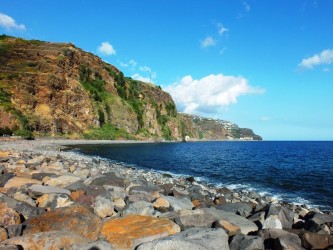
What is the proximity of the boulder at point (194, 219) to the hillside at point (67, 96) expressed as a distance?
72282 mm

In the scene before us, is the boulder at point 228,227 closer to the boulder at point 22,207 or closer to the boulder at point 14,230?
the boulder at point 14,230

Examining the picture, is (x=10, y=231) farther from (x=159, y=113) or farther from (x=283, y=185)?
(x=159, y=113)

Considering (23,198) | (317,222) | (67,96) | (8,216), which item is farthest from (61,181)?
(67,96)

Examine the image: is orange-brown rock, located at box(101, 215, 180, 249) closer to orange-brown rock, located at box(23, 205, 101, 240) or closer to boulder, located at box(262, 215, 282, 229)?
orange-brown rock, located at box(23, 205, 101, 240)

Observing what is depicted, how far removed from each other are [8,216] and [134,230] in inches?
149

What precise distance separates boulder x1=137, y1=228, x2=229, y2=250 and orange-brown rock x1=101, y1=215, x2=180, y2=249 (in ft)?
1.63

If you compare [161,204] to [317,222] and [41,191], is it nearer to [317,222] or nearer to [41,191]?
[41,191]

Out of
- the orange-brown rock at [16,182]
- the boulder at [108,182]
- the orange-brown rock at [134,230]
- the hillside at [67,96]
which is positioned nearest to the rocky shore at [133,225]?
the orange-brown rock at [134,230]

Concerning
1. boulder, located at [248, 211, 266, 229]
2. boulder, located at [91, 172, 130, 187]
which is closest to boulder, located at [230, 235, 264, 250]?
boulder, located at [248, 211, 266, 229]

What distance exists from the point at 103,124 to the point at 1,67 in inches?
1542

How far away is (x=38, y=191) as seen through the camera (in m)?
12.6

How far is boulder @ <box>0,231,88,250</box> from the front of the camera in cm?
790

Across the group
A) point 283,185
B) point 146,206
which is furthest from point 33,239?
point 283,185

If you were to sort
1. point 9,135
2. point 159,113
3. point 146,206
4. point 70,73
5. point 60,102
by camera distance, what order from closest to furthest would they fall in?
point 146,206 < point 9,135 < point 60,102 < point 70,73 < point 159,113
